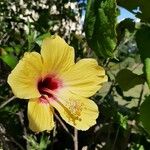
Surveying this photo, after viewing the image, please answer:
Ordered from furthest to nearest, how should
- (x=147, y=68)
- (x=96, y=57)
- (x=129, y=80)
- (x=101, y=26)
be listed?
1. (x=96, y=57)
2. (x=129, y=80)
3. (x=147, y=68)
4. (x=101, y=26)

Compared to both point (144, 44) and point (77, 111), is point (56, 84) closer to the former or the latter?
point (77, 111)

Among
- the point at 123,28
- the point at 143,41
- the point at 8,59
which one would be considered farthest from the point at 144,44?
the point at 8,59

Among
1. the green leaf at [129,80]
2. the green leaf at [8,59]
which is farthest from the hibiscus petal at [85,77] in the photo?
the green leaf at [8,59]

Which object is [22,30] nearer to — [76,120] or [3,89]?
[3,89]

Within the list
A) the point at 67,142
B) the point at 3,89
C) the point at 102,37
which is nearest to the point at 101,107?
the point at 3,89

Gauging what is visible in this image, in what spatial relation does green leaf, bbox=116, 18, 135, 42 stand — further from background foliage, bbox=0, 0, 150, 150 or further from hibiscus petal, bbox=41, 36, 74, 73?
hibiscus petal, bbox=41, 36, 74, 73

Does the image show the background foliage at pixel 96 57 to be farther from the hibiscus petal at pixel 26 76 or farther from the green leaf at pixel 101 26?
the hibiscus petal at pixel 26 76
